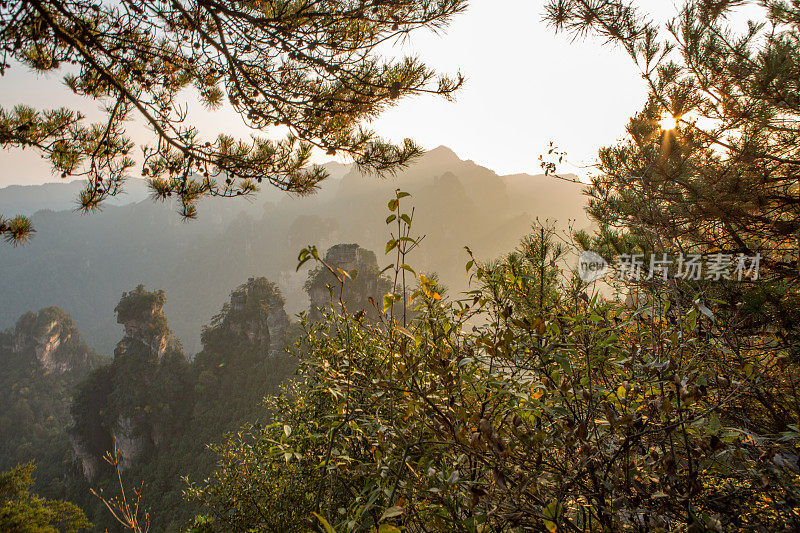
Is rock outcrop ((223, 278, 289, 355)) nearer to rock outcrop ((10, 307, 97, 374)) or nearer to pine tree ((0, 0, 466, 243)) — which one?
pine tree ((0, 0, 466, 243))

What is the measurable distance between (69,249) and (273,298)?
90644mm

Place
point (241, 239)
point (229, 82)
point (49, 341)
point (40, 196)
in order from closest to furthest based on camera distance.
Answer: point (229, 82), point (49, 341), point (241, 239), point (40, 196)

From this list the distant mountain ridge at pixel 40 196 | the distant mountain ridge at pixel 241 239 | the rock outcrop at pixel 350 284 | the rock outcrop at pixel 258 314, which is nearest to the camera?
the rock outcrop at pixel 350 284

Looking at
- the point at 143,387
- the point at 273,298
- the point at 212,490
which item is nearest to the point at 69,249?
the point at 143,387

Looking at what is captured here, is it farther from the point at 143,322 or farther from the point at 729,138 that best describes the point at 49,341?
the point at 729,138

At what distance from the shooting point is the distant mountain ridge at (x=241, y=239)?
212 feet

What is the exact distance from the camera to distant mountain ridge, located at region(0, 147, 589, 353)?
2539 inches

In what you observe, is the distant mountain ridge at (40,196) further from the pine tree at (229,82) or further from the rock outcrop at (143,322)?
the pine tree at (229,82)

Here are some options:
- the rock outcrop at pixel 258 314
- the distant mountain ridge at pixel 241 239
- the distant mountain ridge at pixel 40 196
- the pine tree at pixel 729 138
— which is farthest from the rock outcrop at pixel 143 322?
the distant mountain ridge at pixel 40 196

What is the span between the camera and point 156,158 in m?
3.01

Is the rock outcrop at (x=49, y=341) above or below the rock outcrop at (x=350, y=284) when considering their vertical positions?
below

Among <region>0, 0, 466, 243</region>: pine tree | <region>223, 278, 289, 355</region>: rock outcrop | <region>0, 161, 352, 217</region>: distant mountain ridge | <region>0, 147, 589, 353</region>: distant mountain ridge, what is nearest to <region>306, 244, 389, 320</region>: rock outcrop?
<region>223, 278, 289, 355</region>: rock outcrop

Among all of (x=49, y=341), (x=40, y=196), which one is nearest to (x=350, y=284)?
(x=49, y=341)

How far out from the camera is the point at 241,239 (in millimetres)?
74562
